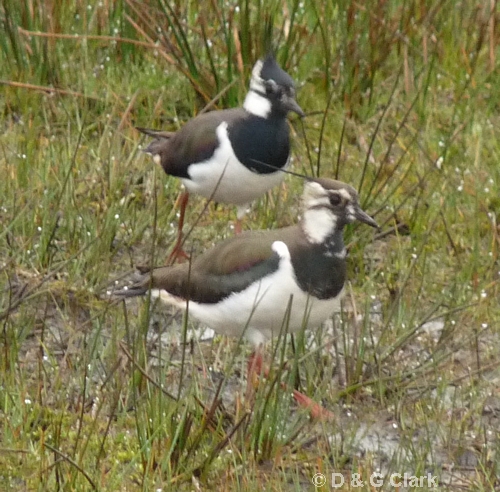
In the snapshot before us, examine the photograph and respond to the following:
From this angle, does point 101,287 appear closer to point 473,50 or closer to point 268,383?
point 268,383

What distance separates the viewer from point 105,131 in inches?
249

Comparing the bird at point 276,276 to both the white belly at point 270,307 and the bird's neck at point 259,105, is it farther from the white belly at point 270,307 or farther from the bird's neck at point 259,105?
the bird's neck at point 259,105

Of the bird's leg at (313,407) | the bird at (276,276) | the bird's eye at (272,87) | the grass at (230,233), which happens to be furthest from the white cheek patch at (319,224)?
the bird's eye at (272,87)

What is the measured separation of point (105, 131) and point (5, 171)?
0.58 metres

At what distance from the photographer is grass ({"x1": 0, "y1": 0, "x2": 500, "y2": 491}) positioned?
13.5 feet

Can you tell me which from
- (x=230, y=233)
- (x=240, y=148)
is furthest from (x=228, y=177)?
(x=230, y=233)

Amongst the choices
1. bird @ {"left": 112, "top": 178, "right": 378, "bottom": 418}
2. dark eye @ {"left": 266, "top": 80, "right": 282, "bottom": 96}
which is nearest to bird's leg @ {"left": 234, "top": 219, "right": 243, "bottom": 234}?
dark eye @ {"left": 266, "top": 80, "right": 282, "bottom": 96}

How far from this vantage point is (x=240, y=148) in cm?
573

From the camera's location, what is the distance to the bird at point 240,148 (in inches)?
224

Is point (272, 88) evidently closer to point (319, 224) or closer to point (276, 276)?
point (319, 224)

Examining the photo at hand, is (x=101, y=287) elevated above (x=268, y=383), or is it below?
below

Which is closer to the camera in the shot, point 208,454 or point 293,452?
point 208,454

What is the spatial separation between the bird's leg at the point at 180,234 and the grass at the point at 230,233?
80mm

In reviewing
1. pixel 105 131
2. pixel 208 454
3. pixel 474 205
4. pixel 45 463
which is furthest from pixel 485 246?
pixel 45 463
